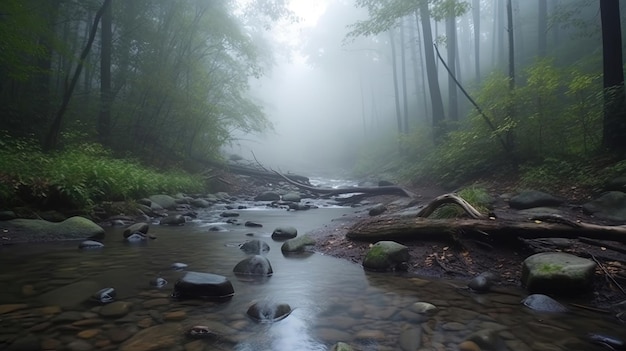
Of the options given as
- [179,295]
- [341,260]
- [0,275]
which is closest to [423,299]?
[341,260]

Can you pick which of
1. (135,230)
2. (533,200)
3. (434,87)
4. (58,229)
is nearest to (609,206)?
(533,200)

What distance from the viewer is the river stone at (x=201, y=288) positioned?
9.93 ft

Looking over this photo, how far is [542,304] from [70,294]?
4.13 m

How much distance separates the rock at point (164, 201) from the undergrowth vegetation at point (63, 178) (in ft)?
0.95

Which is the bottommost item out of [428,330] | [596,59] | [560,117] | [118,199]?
[428,330]

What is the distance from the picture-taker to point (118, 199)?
7.80m

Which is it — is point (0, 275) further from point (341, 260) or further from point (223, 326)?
point (341, 260)

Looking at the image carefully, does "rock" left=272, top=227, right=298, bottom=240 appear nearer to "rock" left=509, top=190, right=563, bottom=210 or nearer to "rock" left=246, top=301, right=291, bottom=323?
"rock" left=246, top=301, right=291, bottom=323

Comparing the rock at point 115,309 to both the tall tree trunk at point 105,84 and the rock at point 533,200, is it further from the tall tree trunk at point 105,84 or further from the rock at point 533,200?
the tall tree trunk at point 105,84

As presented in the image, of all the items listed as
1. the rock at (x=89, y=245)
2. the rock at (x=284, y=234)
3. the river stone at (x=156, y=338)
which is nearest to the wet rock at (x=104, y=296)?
the river stone at (x=156, y=338)

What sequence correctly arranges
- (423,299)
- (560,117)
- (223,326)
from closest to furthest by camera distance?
1. (223,326)
2. (423,299)
3. (560,117)

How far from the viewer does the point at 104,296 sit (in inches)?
113

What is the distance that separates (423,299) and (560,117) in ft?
23.4

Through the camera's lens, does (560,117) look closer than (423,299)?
No
